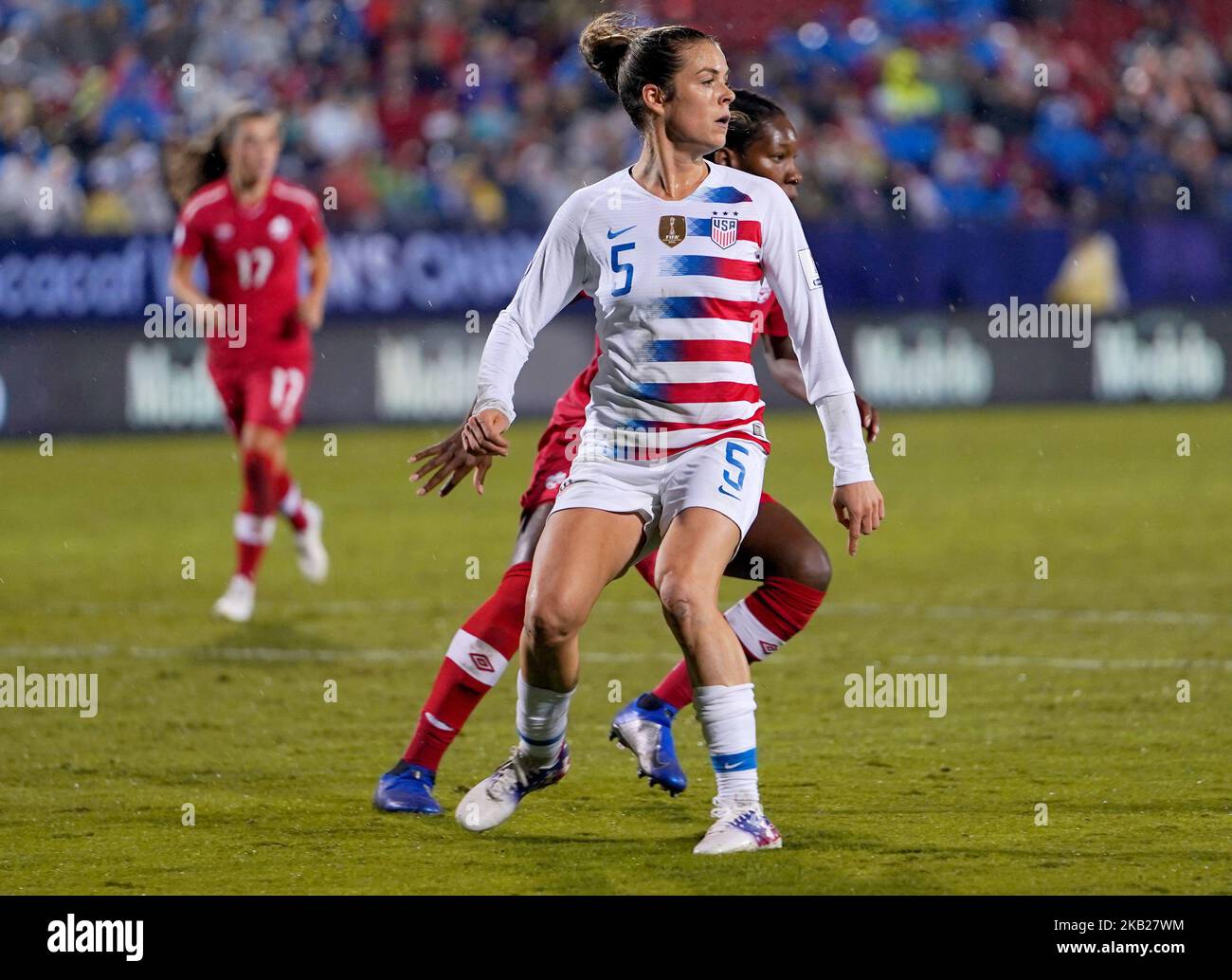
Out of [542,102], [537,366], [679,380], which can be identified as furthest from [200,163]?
[542,102]

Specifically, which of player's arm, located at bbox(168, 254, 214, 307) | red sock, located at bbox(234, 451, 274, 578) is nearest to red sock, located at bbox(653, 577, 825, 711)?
red sock, located at bbox(234, 451, 274, 578)

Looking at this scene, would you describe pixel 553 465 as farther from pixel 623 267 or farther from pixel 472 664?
pixel 623 267

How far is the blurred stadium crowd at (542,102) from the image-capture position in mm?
19266

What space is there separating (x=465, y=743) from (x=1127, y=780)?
2.18 m

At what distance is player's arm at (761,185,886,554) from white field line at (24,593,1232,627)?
4414 millimetres

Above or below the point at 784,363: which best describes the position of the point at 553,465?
below

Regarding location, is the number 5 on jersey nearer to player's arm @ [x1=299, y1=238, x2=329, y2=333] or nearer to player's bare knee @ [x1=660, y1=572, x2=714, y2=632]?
player's bare knee @ [x1=660, y1=572, x2=714, y2=632]

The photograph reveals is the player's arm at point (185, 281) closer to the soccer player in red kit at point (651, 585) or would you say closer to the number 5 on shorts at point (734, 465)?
the soccer player in red kit at point (651, 585)

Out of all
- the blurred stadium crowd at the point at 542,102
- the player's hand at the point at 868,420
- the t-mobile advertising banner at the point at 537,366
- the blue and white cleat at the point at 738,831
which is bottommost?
the blue and white cleat at the point at 738,831

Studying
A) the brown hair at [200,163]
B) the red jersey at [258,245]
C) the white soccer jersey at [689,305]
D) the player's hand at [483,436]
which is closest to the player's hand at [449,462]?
the player's hand at [483,436]

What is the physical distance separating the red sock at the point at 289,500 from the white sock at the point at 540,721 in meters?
5.19

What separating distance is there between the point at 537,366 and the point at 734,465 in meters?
13.7

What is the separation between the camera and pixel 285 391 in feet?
34.5
